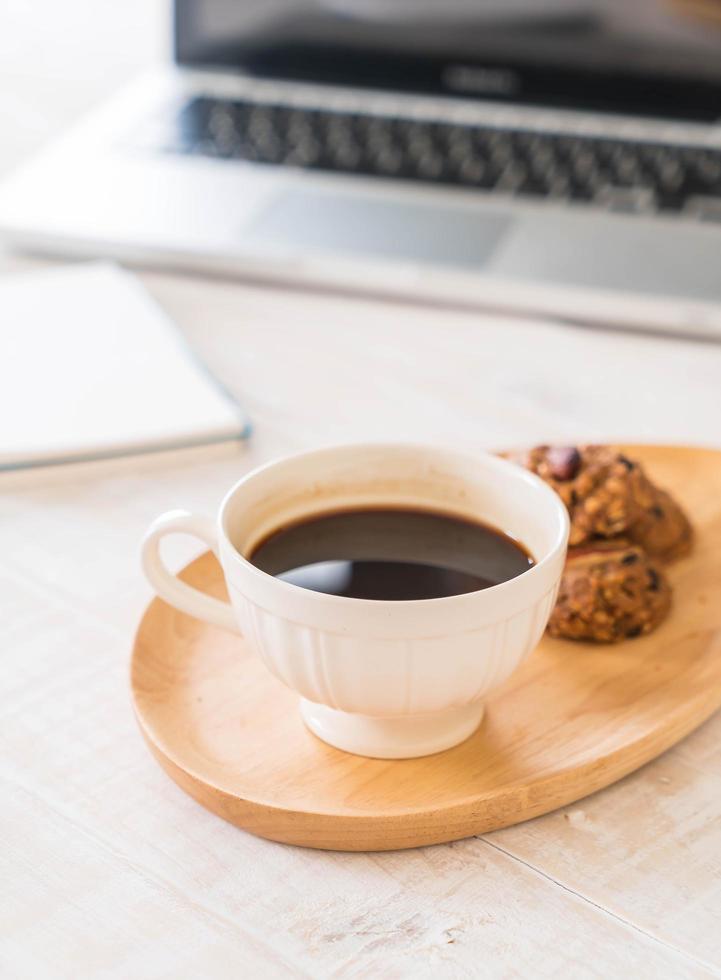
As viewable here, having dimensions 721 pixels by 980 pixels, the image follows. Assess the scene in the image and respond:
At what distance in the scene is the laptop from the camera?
2.90 ft

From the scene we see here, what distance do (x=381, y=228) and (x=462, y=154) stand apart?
0.47ft

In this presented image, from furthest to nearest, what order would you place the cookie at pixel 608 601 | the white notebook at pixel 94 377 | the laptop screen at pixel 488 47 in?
the laptop screen at pixel 488 47, the white notebook at pixel 94 377, the cookie at pixel 608 601

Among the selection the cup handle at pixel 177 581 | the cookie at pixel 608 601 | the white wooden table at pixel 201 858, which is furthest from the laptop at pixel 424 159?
the cup handle at pixel 177 581

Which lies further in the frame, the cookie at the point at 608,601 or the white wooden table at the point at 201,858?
the cookie at the point at 608,601

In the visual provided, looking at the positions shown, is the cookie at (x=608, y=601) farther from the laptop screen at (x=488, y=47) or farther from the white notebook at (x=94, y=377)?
the laptop screen at (x=488, y=47)

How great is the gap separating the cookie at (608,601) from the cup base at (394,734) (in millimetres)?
82

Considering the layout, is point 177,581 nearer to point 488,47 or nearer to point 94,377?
point 94,377

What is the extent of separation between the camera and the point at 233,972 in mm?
398

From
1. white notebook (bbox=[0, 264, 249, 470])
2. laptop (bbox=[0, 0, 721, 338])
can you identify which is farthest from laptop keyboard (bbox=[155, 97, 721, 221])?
white notebook (bbox=[0, 264, 249, 470])

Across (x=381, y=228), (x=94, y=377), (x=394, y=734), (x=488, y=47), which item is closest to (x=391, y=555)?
(x=394, y=734)

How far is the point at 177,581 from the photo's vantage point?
49 cm

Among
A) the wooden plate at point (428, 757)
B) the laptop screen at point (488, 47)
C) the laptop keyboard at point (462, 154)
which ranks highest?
the laptop screen at point (488, 47)

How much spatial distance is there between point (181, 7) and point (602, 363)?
55 centimetres

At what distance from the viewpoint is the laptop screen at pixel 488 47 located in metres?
1.02
